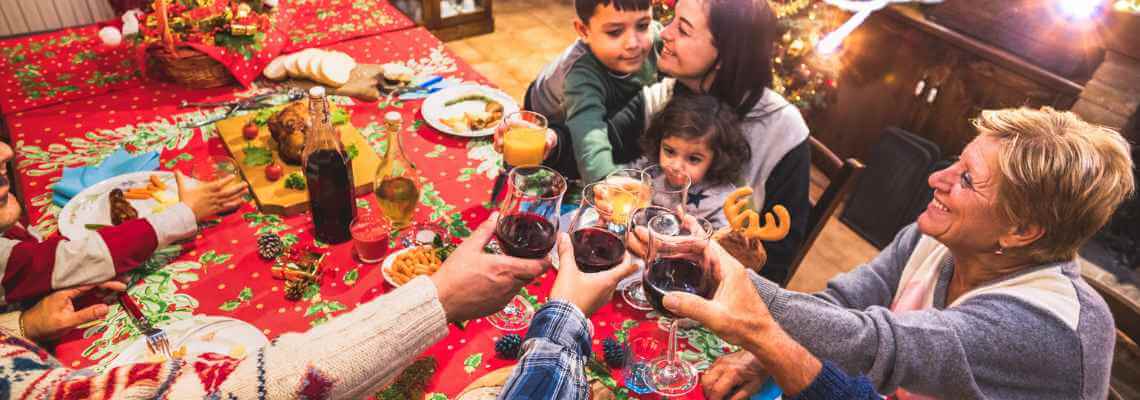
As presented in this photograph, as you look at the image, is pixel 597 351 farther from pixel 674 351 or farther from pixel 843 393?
pixel 843 393

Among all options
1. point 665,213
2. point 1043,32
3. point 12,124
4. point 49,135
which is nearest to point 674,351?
point 665,213

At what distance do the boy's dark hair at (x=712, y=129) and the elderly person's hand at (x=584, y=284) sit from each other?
0.64 meters

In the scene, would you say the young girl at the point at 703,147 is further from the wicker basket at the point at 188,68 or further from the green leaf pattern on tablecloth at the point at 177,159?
the wicker basket at the point at 188,68

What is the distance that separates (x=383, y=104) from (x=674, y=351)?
150 cm

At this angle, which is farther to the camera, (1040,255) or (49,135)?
(49,135)

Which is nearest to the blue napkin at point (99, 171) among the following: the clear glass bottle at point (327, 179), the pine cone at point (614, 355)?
the clear glass bottle at point (327, 179)

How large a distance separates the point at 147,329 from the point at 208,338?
0.43 ft

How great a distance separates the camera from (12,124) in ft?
6.61

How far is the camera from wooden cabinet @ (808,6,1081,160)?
3.00 metres

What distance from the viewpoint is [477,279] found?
1.23m

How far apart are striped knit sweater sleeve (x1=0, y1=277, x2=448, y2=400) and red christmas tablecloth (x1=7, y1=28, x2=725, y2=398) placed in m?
0.23

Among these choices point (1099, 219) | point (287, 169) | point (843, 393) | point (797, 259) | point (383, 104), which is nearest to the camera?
point (843, 393)

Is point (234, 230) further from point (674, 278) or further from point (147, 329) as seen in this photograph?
point (674, 278)

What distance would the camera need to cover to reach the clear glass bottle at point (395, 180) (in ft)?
5.47
